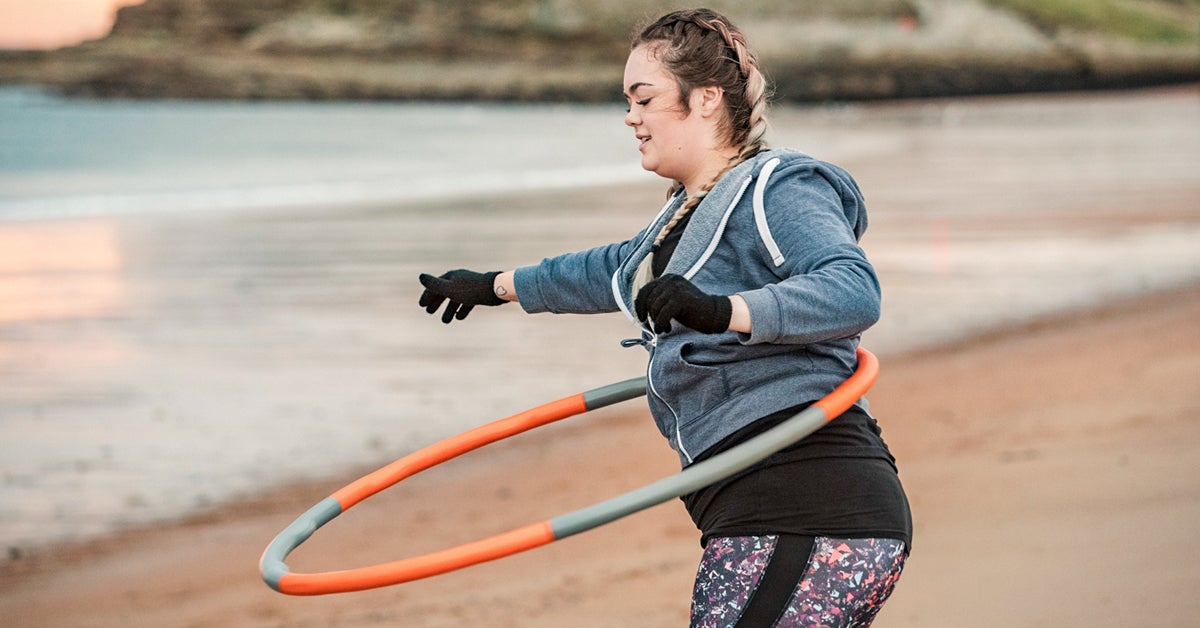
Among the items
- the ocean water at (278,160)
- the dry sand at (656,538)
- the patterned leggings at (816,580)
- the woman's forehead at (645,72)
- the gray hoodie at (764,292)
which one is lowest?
the ocean water at (278,160)

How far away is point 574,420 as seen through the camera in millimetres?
8102

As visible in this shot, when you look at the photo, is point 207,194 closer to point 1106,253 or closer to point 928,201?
point 928,201

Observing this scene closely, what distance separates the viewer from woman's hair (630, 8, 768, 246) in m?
2.81

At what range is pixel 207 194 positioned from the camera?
95.9 feet

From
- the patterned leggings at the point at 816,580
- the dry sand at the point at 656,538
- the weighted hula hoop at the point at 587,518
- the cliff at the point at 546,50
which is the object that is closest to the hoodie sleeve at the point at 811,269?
the weighted hula hoop at the point at 587,518

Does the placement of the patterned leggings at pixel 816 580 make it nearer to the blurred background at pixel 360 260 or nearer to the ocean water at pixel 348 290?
the blurred background at pixel 360 260

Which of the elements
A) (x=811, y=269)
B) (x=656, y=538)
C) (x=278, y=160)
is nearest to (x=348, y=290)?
(x=656, y=538)

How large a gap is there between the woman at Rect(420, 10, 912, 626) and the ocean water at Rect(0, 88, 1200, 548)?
378 cm

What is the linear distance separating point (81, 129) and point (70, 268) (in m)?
44.6

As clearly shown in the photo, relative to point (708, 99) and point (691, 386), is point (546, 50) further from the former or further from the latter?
point (691, 386)

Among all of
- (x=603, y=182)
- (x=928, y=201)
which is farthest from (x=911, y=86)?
(x=928, y=201)

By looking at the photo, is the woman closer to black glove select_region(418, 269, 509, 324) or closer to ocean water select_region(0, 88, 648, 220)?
black glove select_region(418, 269, 509, 324)

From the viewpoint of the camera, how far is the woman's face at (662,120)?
112 inches

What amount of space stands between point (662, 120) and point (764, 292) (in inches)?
20.1
